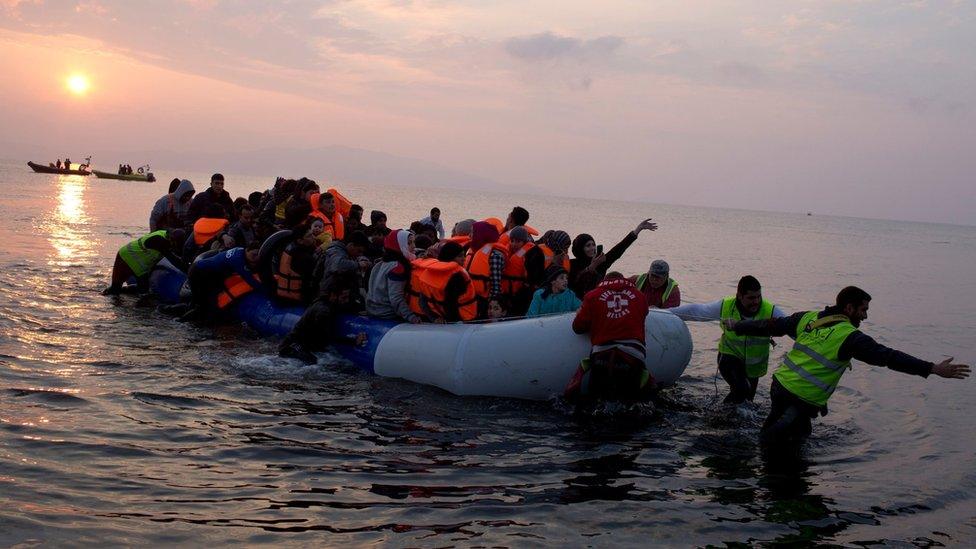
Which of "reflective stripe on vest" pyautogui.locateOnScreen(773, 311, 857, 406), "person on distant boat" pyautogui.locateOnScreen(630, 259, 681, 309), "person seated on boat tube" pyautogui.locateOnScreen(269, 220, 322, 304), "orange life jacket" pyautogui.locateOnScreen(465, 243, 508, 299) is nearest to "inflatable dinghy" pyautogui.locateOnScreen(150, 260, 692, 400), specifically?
"orange life jacket" pyautogui.locateOnScreen(465, 243, 508, 299)

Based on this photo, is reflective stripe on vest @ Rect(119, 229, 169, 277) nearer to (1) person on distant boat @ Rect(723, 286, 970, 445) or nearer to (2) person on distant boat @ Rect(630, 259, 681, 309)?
(2) person on distant boat @ Rect(630, 259, 681, 309)

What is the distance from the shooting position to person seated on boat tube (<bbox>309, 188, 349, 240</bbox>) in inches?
448

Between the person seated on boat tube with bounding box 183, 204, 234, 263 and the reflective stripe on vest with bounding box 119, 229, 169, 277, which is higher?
the person seated on boat tube with bounding box 183, 204, 234, 263

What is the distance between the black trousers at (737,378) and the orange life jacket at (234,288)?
19.1 ft

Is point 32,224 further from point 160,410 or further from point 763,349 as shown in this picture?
point 763,349

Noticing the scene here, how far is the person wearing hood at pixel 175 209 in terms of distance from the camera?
47.2 feet

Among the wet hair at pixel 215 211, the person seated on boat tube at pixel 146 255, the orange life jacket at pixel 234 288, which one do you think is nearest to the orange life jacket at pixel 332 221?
the orange life jacket at pixel 234 288

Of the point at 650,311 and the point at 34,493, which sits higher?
the point at 650,311

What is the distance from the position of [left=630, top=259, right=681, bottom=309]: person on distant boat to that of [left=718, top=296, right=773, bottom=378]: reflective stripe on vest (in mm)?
1213

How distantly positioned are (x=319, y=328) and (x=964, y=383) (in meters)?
8.00

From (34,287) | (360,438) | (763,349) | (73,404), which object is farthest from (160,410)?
(34,287)

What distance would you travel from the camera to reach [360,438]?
22.4ft

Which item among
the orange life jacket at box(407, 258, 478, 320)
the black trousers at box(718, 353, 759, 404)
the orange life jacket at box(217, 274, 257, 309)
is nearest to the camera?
the black trousers at box(718, 353, 759, 404)

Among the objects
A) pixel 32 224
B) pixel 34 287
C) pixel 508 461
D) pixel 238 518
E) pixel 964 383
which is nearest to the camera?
pixel 238 518
